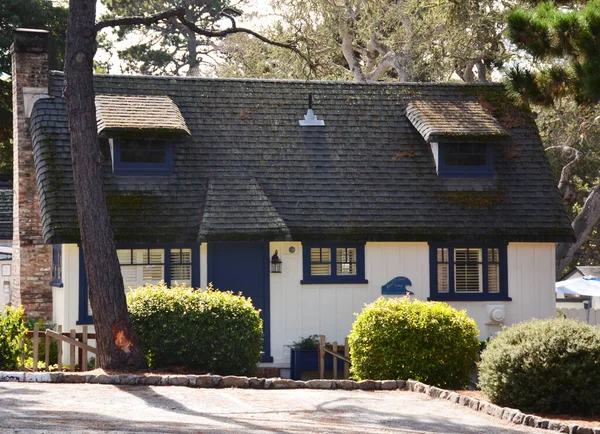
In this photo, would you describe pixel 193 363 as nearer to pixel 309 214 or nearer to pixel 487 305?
pixel 309 214

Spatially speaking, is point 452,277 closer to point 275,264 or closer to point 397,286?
point 397,286

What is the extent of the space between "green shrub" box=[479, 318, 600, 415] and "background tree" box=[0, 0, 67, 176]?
29153mm

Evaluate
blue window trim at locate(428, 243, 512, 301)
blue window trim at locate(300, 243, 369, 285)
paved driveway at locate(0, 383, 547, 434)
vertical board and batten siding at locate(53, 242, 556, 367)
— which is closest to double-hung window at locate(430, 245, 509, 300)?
blue window trim at locate(428, 243, 512, 301)

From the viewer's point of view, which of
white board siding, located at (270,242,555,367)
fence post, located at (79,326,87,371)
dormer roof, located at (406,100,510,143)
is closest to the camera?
fence post, located at (79,326,87,371)

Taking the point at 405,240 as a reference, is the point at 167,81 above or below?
above

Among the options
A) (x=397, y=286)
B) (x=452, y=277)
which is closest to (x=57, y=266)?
(x=397, y=286)

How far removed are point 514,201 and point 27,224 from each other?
419 inches

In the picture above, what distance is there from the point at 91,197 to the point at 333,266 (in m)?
6.57

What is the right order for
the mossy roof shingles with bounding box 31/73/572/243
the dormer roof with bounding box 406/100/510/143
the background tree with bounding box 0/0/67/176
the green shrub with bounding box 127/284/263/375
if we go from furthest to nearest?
the background tree with bounding box 0/0/67/176
the dormer roof with bounding box 406/100/510/143
the mossy roof shingles with bounding box 31/73/572/243
the green shrub with bounding box 127/284/263/375

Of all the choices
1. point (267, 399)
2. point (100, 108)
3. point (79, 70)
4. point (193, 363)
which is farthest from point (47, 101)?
point (267, 399)

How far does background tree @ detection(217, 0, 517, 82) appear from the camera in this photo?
34.1 meters

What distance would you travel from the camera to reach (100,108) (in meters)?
Result: 21.6

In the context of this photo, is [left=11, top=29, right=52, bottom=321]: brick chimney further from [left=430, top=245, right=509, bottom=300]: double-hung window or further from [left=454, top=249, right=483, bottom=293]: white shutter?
[left=454, top=249, right=483, bottom=293]: white shutter

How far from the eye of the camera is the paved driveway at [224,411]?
11.2 meters
